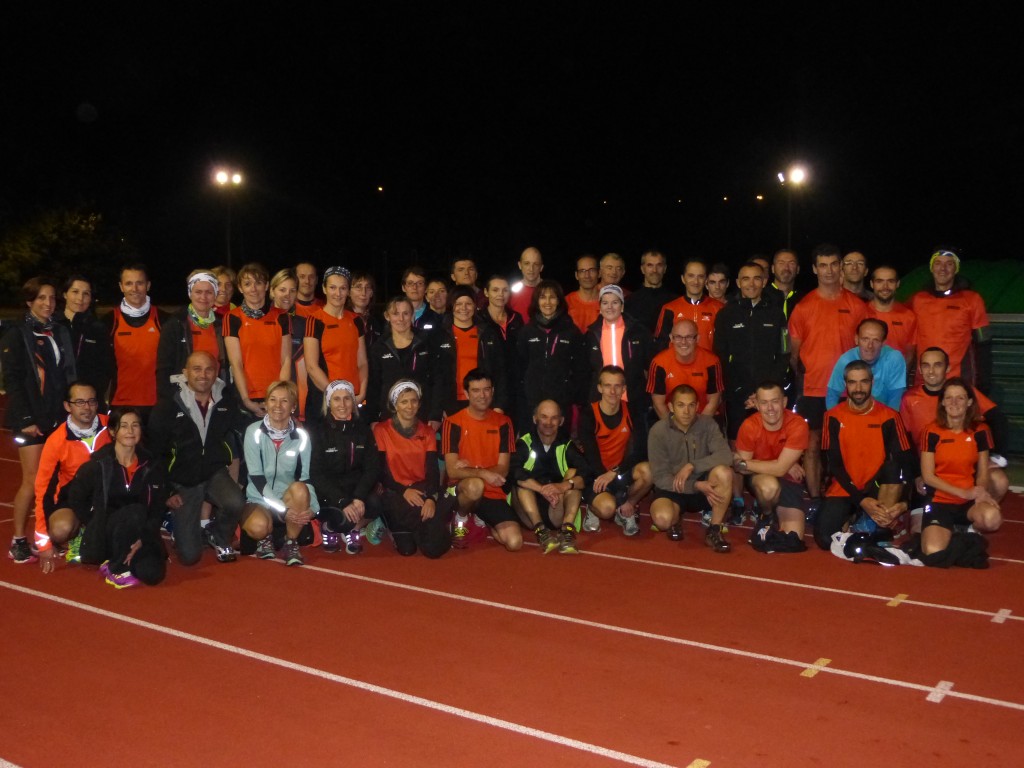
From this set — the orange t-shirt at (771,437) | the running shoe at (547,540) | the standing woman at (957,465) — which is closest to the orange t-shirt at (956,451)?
the standing woman at (957,465)

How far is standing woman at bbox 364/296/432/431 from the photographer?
8508 millimetres

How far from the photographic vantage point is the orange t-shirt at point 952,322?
28.5 ft

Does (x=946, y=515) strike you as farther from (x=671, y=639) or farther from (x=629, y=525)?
(x=671, y=639)

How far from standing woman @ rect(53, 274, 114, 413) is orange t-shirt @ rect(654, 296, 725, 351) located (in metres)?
4.55

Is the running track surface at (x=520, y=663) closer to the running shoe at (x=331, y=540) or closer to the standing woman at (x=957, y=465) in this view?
the running shoe at (x=331, y=540)

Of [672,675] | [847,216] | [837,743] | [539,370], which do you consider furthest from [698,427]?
[847,216]

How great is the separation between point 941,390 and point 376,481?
4308 mm

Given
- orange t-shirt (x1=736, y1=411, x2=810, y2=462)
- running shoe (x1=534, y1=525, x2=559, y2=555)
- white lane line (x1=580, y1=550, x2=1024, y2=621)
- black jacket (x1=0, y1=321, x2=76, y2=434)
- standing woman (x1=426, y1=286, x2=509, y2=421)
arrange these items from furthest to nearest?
1. standing woman (x1=426, y1=286, x2=509, y2=421)
2. orange t-shirt (x1=736, y1=411, x2=810, y2=462)
3. running shoe (x1=534, y1=525, x2=559, y2=555)
4. black jacket (x1=0, y1=321, x2=76, y2=434)
5. white lane line (x1=580, y1=550, x2=1024, y2=621)

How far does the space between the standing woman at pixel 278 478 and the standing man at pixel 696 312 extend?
3298 millimetres

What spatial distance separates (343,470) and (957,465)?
4.50m

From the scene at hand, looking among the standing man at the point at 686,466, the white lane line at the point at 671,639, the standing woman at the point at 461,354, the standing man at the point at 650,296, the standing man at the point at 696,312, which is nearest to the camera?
the white lane line at the point at 671,639

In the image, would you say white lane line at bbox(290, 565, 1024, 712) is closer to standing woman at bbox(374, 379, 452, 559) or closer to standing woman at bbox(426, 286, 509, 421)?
standing woman at bbox(374, 379, 452, 559)

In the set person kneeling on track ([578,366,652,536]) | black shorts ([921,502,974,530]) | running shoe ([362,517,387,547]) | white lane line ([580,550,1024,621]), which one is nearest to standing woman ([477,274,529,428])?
person kneeling on track ([578,366,652,536])

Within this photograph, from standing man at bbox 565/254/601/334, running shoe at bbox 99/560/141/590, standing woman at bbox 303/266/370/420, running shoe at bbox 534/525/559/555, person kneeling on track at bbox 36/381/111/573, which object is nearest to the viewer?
running shoe at bbox 99/560/141/590
